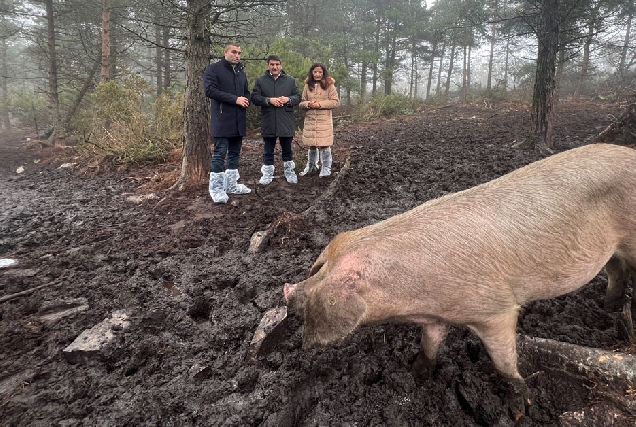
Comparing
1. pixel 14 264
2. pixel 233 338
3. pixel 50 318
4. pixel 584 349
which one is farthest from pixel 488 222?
pixel 14 264

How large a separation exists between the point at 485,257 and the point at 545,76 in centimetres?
747

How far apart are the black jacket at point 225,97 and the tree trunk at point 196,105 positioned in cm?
71

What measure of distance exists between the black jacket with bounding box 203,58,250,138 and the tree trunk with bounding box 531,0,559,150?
6.20 metres

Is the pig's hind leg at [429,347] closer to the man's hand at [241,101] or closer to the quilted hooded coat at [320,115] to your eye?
the man's hand at [241,101]

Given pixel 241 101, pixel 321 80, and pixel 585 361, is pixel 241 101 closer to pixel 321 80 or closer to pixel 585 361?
pixel 321 80

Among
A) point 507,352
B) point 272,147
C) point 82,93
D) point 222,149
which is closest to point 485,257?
point 507,352

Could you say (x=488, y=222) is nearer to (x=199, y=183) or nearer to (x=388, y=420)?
(x=388, y=420)

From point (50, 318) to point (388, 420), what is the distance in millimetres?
2782

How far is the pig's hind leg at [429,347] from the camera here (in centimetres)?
220

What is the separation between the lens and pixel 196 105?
621 cm

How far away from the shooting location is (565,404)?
2.08 meters

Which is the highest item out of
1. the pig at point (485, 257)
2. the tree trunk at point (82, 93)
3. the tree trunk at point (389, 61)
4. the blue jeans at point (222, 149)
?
the tree trunk at point (389, 61)

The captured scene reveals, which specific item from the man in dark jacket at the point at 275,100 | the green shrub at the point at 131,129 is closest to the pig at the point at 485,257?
the man in dark jacket at the point at 275,100

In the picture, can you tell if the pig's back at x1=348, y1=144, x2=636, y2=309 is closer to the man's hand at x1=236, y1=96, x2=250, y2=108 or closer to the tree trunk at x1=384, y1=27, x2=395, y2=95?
the man's hand at x1=236, y1=96, x2=250, y2=108
